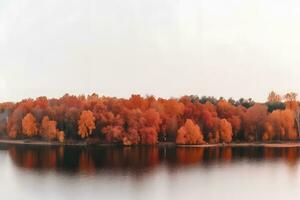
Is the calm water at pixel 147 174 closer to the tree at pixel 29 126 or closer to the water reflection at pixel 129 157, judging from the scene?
the water reflection at pixel 129 157

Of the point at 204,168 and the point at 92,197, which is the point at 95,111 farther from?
the point at 92,197

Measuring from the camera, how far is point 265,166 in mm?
23141

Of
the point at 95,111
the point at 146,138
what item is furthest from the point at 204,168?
the point at 95,111

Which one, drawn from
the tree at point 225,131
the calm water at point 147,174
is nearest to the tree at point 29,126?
the calm water at point 147,174

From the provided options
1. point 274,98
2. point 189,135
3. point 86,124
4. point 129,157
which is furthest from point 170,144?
point 274,98

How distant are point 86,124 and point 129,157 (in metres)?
9.66

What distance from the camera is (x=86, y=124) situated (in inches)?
1388

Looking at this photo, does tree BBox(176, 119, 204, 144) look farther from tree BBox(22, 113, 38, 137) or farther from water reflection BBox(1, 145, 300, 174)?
tree BBox(22, 113, 38, 137)

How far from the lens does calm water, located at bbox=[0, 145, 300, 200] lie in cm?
1715

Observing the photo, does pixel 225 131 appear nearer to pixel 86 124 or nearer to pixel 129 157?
pixel 86 124

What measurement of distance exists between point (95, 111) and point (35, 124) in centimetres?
405

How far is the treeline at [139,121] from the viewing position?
35.1 m

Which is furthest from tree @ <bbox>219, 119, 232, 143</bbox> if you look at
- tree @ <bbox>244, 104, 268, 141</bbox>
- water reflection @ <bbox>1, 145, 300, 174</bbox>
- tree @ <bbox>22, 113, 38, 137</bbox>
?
tree @ <bbox>22, 113, 38, 137</bbox>

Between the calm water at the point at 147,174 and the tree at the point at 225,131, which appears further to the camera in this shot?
the tree at the point at 225,131
